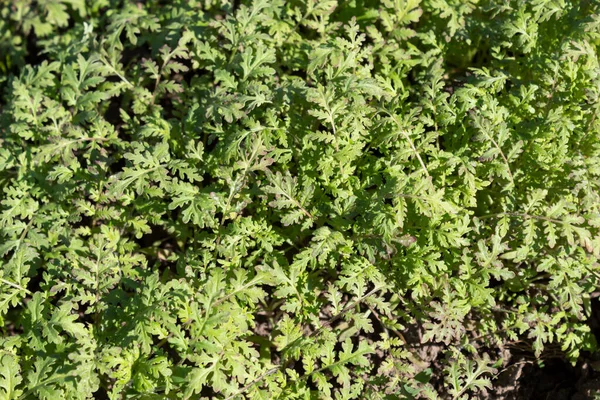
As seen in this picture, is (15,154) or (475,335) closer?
(475,335)

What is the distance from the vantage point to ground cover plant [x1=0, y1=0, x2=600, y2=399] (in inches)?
144

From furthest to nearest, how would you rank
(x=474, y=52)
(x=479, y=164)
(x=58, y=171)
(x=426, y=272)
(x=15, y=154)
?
(x=474, y=52), (x=15, y=154), (x=58, y=171), (x=479, y=164), (x=426, y=272)

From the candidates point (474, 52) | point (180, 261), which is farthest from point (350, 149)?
point (474, 52)

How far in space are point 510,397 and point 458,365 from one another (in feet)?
1.85

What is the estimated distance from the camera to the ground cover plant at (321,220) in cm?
365

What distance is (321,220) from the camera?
13.2ft

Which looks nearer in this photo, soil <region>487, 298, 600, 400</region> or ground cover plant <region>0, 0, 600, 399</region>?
ground cover plant <region>0, 0, 600, 399</region>

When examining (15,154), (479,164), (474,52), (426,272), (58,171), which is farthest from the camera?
(474,52)

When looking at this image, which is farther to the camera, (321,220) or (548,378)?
(548,378)

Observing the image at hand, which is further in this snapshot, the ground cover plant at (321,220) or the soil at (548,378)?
the soil at (548,378)

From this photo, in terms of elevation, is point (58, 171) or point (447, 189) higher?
point (447, 189)

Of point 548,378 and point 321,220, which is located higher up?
point 321,220

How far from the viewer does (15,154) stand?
4621 mm

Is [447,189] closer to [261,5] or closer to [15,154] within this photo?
[261,5]
